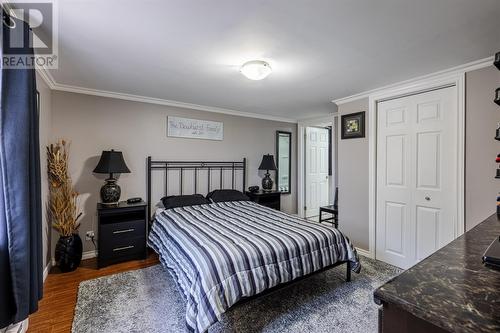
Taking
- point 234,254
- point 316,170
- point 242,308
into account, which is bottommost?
point 242,308

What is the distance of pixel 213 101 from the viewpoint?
3.77 meters

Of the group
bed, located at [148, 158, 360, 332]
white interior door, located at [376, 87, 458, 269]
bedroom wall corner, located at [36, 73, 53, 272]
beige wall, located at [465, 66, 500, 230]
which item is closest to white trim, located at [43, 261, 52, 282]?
bedroom wall corner, located at [36, 73, 53, 272]

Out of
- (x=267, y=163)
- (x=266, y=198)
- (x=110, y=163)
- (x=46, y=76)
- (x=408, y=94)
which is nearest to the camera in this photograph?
(x=46, y=76)

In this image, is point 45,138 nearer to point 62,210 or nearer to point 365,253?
point 62,210

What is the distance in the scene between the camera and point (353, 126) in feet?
11.2

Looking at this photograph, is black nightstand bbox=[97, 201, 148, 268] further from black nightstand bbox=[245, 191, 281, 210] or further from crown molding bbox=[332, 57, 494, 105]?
crown molding bbox=[332, 57, 494, 105]

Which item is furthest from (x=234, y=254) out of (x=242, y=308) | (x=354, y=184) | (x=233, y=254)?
(x=354, y=184)

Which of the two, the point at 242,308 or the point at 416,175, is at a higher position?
the point at 416,175

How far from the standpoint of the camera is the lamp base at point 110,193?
3105mm

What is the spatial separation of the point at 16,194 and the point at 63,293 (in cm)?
148

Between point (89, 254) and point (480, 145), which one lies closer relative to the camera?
point (480, 145)

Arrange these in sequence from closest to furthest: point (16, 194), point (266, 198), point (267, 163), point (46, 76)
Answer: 1. point (16, 194)
2. point (46, 76)
3. point (266, 198)
4. point (267, 163)

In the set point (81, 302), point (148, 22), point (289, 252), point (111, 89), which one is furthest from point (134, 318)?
point (111, 89)

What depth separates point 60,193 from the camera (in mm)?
2889
